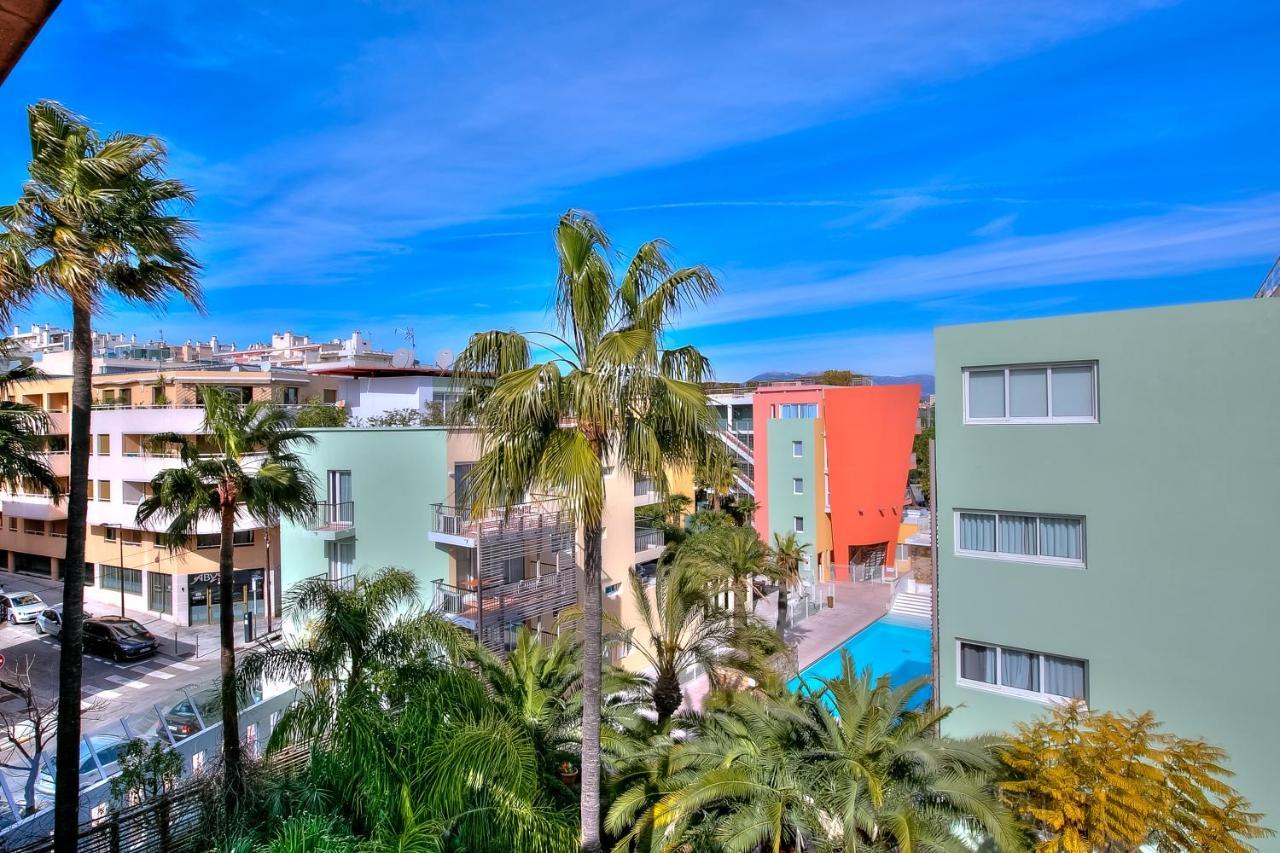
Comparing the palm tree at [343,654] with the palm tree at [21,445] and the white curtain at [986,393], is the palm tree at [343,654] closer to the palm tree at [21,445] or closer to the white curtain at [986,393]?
the palm tree at [21,445]

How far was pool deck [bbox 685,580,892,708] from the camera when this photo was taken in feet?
82.3

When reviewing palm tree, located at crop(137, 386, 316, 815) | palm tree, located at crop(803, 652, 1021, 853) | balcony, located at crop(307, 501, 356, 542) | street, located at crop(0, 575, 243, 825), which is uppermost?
palm tree, located at crop(137, 386, 316, 815)

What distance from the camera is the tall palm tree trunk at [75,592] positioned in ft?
28.0

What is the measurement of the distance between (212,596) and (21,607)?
757cm

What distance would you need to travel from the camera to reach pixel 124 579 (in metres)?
31.9

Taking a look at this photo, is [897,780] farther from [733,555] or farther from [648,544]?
[648,544]

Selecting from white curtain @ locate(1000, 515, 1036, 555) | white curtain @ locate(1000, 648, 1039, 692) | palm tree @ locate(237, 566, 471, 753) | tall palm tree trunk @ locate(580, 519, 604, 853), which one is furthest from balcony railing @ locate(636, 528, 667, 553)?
tall palm tree trunk @ locate(580, 519, 604, 853)

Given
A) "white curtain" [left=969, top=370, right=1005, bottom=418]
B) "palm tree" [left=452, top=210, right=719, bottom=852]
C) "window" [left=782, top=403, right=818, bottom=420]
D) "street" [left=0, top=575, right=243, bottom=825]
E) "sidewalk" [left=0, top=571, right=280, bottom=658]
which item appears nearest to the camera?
"palm tree" [left=452, top=210, right=719, bottom=852]

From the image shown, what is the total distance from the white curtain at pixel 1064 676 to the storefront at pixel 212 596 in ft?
99.7

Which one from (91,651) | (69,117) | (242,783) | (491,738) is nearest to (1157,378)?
(491,738)

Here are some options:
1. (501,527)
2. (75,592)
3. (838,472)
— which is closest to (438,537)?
(501,527)

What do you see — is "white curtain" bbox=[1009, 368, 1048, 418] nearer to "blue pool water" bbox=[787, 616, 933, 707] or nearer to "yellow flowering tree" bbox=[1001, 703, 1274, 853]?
"yellow flowering tree" bbox=[1001, 703, 1274, 853]

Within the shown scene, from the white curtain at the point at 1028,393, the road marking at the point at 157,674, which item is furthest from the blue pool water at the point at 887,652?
the road marking at the point at 157,674

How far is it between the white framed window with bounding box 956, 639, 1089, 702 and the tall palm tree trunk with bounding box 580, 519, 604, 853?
299 inches
